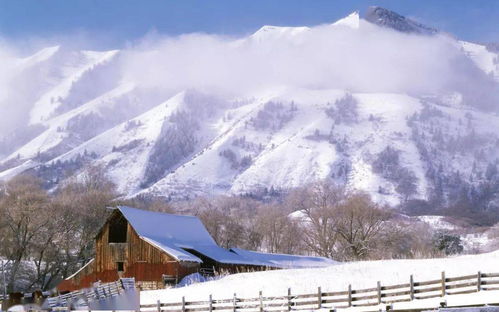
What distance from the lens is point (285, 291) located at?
59.5 meters

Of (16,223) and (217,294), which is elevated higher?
(16,223)

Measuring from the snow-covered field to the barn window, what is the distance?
592 inches

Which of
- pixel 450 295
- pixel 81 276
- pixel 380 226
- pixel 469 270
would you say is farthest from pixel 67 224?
Answer: pixel 450 295

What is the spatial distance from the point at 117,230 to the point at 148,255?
574cm

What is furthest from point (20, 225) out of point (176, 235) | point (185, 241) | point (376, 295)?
point (376, 295)

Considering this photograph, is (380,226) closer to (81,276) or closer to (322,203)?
(322,203)

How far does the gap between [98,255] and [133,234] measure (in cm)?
520

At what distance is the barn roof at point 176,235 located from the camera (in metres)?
82.4

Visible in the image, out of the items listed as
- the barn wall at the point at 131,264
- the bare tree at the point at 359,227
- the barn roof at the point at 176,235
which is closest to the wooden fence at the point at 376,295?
the barn wall at the point at 131,264

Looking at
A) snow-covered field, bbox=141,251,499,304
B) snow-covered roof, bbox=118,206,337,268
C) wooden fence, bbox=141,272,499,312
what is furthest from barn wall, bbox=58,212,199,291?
wooden fence, bbox=141,272,499,312

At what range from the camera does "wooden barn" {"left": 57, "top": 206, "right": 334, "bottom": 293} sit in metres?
80.1

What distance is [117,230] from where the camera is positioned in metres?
85.1

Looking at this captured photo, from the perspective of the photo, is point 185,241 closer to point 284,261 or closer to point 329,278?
point 284,261

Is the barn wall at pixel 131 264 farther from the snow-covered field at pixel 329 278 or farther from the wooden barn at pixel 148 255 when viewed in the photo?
the snow-covered field at pixel 329 278
